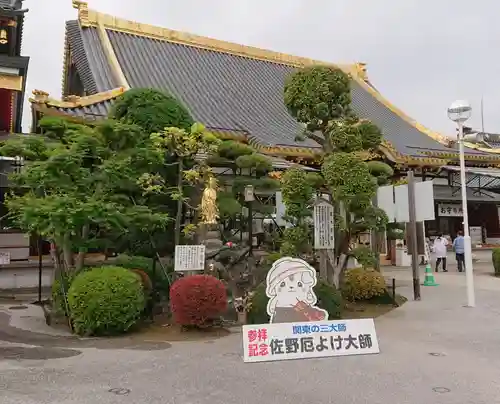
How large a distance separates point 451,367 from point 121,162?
609 cm

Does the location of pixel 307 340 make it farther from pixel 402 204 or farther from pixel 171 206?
pixel 402 204

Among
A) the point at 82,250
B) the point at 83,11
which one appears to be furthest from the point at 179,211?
the point at 83,11

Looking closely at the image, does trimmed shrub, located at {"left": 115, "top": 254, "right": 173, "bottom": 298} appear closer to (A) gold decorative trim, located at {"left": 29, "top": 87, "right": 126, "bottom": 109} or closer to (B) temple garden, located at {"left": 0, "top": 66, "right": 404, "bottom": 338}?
(B) temple garden, located at {"left": 0, "top": 66, "right": 404, "bottom": 338}

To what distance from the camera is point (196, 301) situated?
8.33m

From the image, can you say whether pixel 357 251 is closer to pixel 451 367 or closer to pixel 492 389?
pixel 451 367

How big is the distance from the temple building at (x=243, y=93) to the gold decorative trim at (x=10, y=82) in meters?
3.11

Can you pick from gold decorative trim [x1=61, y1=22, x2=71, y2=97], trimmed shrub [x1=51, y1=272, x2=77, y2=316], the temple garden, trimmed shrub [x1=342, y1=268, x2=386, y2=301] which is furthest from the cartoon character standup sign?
gold decorative trim [x1=61, y1=22, x2=71, y2=97]

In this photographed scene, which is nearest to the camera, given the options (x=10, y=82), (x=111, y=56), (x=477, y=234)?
(x=10, y=82)

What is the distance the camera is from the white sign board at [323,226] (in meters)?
10.2

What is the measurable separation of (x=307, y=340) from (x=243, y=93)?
1655 cm

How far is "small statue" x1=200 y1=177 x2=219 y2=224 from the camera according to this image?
969 centimetres

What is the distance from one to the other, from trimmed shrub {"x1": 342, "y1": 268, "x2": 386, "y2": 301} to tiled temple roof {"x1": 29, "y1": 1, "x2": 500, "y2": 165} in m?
6.19

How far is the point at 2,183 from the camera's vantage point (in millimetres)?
13719

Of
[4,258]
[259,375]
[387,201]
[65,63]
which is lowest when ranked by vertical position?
[259,375]
